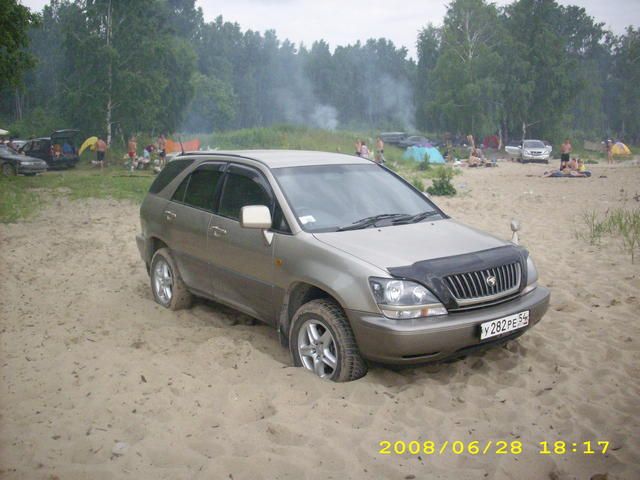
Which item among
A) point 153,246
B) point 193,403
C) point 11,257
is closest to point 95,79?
point 11,257

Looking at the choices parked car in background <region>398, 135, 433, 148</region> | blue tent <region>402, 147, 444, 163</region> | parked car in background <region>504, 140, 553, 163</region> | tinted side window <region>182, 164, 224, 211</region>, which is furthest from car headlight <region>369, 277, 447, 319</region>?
parked car in background <region>398, 135, 433, 148</region>

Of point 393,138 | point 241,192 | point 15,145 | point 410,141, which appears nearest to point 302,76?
point 393,138

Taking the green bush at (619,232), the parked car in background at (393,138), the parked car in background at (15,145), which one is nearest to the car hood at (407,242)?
the green bush at (619,232)

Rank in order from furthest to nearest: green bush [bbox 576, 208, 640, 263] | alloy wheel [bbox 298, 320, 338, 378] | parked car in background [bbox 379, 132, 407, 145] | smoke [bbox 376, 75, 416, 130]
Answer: smoke [bbox 376, 75, 416, 130] → parked car in background [bbox 379, 132, 407, 145] → green bush [bbox 576, 208, 640, 263] → alloy wheel [bbox 298, 320, 338, 378]

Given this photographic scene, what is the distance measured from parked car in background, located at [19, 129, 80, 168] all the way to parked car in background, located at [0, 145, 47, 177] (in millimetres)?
2531

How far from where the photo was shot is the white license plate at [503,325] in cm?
424

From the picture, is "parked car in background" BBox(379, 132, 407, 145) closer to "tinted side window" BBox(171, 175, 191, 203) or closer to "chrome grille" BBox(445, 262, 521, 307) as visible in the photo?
"tinted side window" BBox(171, 175, 191, 203)

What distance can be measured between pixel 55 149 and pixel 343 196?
87.5 feet

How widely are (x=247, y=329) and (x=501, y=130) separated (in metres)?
49.6

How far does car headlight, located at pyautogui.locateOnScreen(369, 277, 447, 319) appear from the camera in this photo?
4.09 metres

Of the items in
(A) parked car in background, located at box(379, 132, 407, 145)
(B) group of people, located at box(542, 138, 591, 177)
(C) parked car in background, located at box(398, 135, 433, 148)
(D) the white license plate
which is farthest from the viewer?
(A) parked car in background, located at box(379, 132, 407, 145)

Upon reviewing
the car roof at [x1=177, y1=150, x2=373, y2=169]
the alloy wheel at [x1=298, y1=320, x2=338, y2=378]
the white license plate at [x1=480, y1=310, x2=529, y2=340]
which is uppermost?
the car roof at [x1=177, y1=150, x2=373, y2=169]

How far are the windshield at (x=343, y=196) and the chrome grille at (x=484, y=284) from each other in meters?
0.96
